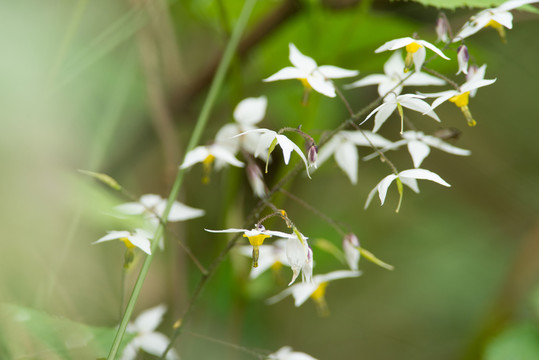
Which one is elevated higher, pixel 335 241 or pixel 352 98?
pixel 352 98

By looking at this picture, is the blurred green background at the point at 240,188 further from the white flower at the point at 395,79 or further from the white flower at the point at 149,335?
the white flower at the point at 395,79

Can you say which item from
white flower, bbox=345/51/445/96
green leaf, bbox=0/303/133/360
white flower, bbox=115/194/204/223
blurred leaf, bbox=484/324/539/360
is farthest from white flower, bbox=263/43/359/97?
blurred leaf, bbox=484/324/539/360

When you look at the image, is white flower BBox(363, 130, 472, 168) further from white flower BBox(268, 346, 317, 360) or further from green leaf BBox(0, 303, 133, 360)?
green leaf BBox(0, 303, 133, 360)

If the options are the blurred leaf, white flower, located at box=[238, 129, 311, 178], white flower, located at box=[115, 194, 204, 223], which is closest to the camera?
white flower, located at box=[238, 129, 311, 178]

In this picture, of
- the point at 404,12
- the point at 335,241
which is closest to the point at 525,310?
the point at 335,241

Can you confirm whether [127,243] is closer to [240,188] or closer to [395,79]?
[395,79]

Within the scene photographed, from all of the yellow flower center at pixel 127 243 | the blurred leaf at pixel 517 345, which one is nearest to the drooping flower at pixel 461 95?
the yellow flower center at pixel 127 243

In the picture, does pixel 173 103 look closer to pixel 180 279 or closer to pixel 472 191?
pixel 180 279
